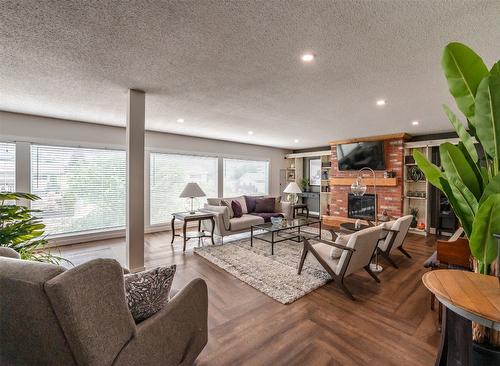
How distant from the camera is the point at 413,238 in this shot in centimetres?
537

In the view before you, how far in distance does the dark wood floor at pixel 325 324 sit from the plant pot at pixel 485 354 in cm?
78

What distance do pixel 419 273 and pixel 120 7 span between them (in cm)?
449

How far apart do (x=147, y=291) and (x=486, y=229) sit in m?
1.72

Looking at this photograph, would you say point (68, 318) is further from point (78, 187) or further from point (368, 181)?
point (368, 181)

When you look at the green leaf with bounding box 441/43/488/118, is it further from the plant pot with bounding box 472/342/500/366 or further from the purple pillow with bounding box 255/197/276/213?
the purple pillow with bounding box 255/197/276/213

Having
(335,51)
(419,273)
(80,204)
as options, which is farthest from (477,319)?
(80,204)

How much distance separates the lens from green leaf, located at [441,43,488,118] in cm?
118

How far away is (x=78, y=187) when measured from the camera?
4914mm

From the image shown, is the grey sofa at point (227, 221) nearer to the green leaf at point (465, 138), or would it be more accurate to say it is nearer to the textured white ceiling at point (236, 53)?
the textured white ceiling at point (236, 53)

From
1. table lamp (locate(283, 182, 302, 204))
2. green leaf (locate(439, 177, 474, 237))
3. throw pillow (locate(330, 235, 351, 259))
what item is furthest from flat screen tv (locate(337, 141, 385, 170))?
green leaf (locate(439, 177, 474, 237))

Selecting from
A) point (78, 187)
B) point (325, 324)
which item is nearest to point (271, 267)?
point (325, 324)

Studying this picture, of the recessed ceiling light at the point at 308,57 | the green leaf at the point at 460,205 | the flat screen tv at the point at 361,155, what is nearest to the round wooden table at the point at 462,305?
the green leaf at the point at 460,205

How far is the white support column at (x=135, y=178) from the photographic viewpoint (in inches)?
126

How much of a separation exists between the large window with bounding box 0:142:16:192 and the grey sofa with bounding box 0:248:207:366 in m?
4.28
